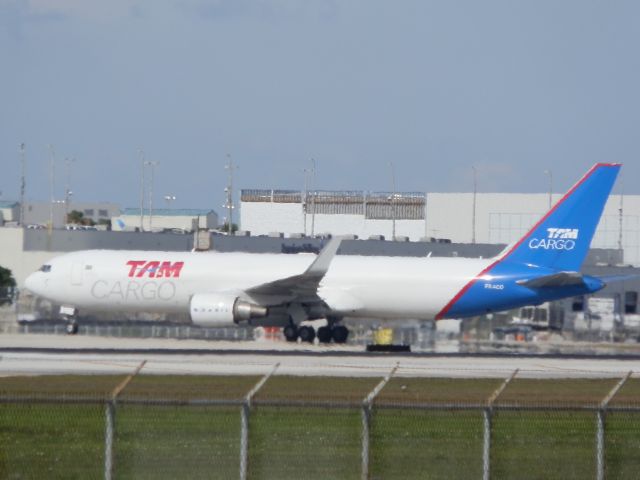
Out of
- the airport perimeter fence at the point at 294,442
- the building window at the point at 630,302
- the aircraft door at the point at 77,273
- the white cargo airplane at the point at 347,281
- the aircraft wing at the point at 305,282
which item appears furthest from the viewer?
the building window at the point at 630,302

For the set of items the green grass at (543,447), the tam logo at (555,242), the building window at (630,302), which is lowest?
the green grass at (543,447)

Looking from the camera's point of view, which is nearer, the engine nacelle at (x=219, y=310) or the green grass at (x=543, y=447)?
the green grass at (x=543, y=447)

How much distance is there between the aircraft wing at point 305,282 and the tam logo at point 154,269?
117 inches

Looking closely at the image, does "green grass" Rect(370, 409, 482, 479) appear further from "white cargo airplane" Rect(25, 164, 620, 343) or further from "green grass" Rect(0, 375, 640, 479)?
"white cargo airplane" Rect(25, 164, 620, 343)

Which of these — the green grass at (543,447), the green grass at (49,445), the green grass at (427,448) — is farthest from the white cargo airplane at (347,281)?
the green grass at (49,445)

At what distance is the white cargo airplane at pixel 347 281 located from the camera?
167ft

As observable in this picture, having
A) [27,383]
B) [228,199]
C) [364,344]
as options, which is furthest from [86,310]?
[228,199]

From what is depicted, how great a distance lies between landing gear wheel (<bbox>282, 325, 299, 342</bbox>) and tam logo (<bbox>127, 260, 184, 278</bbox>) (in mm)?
4798

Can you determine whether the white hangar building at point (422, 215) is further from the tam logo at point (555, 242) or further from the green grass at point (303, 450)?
the green grass at point (303, 450)

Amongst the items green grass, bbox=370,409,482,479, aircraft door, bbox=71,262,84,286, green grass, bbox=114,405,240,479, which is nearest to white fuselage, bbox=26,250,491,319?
aircraft door, bbox=71,262,84,286

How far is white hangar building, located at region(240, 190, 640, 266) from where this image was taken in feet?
352

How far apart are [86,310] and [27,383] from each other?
2149cm

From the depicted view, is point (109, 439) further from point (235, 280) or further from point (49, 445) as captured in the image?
point (235, 280)

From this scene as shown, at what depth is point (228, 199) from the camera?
116 metres
